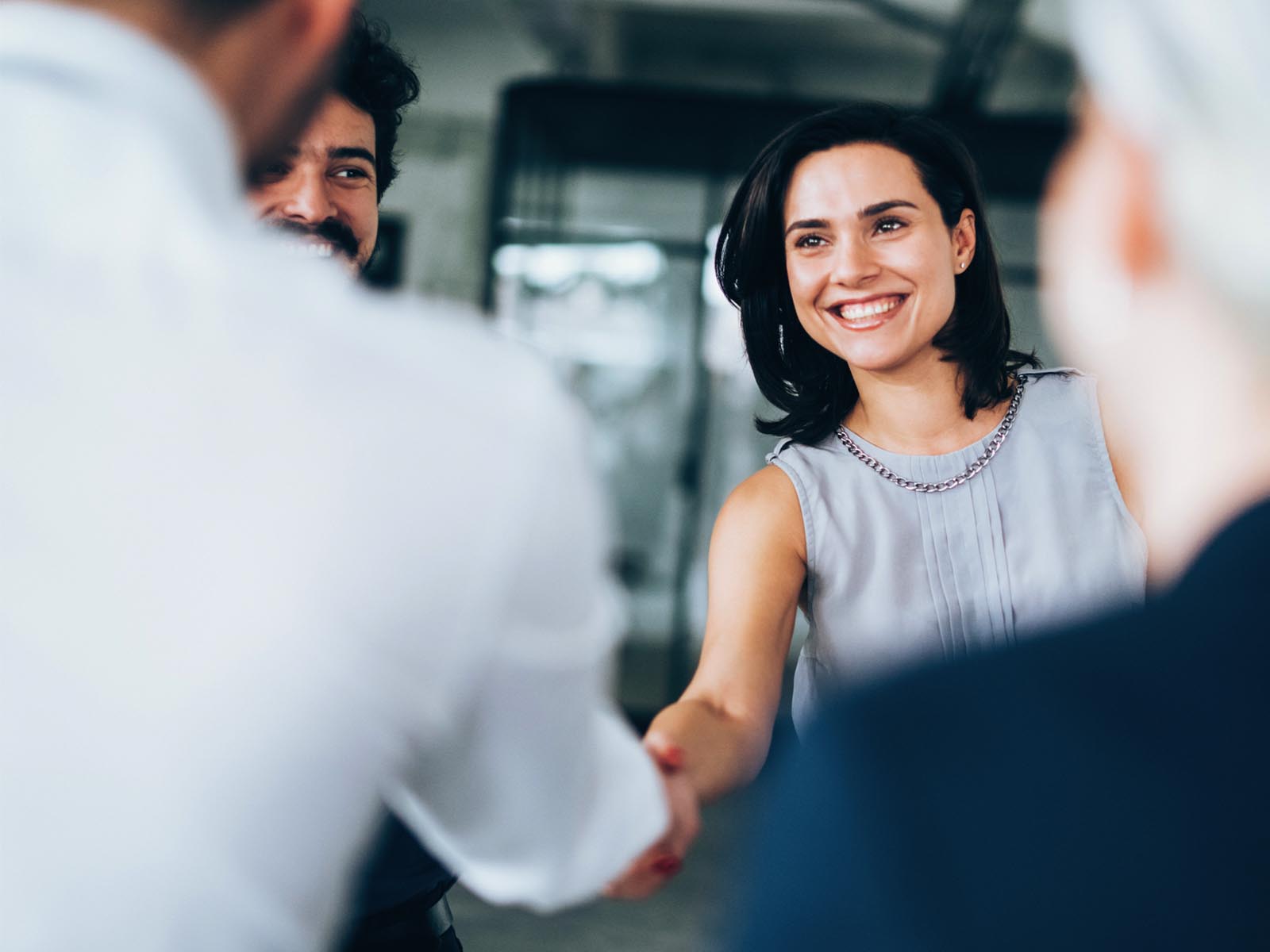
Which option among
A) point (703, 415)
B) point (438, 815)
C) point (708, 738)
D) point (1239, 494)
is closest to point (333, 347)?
point (438, 815)

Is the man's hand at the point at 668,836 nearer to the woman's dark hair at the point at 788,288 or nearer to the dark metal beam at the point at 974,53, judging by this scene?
the woman's dark hair at the point at 788,288

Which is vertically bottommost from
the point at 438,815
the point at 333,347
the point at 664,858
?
the point at 664,858

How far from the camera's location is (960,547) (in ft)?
5.10

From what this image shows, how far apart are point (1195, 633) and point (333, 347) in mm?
365

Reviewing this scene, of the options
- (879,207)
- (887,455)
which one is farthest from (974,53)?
(887,455)

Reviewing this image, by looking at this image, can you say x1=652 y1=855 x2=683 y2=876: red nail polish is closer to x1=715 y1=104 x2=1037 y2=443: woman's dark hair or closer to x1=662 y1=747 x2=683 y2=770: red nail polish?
x1=662 y1=747 x2=683 y2=770: red nail polish

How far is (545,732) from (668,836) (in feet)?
1.39

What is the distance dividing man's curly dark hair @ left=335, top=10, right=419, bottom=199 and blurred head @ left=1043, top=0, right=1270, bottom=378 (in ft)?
3.72

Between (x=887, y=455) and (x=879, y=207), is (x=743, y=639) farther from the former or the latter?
(x=879, y=207)

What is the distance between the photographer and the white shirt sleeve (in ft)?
1.74

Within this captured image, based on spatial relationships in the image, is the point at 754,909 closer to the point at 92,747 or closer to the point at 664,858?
the point at 92,747

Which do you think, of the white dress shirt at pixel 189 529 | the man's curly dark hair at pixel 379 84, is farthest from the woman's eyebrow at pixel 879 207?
the white dress shirt at pixel 189 529

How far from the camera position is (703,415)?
20.6ft

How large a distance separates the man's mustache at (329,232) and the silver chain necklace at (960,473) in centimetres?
74
